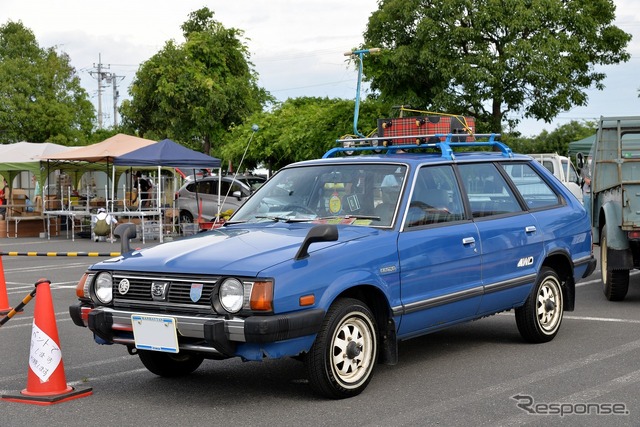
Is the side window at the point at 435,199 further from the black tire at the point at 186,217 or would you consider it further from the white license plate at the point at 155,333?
the black tire at the point at 186,217

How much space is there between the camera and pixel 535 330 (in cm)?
794

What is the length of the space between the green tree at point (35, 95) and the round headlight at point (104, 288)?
48070 millimetres

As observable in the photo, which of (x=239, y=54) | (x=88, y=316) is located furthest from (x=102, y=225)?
(x=239, y=54)

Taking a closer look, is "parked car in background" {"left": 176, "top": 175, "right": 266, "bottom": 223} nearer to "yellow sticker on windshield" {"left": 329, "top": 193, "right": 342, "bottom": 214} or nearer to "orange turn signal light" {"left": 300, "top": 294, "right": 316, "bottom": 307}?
"yellow sticker on windshield" {"left": 329, "top": 193, "right": 342, "bottom": 214}

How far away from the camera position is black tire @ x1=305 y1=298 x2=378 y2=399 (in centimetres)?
588

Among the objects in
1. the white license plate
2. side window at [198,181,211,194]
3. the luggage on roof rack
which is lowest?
the white license plate

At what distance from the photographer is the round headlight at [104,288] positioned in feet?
20.6

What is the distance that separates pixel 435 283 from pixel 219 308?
182cm

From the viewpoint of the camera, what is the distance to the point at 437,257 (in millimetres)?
6883

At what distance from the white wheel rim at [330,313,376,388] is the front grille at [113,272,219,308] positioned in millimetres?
860

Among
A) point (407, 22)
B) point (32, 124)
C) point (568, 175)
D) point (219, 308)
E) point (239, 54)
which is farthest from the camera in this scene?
point (32, 124)

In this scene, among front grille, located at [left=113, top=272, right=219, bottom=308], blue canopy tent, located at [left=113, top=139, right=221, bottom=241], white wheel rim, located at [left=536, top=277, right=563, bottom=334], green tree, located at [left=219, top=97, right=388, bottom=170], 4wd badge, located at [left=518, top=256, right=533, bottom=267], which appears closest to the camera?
front grille, located at [left=113, top=272, right=219, bottom=308]

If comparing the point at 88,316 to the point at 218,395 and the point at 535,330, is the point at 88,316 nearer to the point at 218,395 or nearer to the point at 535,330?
the point at 218,395

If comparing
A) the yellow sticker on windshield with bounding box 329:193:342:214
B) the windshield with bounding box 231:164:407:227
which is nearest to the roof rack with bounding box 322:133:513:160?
the windshield with bounding box 231:164:407:227
